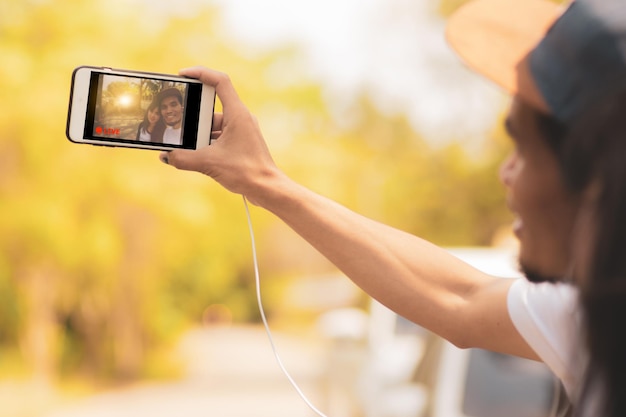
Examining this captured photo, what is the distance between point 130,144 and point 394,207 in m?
14.4

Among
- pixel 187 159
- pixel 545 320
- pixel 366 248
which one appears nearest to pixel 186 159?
pixel 187 159

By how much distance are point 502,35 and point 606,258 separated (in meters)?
0.44

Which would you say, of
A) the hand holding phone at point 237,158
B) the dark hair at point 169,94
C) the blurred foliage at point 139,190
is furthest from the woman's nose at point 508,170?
the blurred foliage at point 139,190

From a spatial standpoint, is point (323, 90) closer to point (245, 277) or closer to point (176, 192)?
point (176, 192)

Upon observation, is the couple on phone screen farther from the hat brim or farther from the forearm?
the hat brim

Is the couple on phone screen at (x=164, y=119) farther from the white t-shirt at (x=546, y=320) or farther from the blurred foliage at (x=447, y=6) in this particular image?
the blurred foliage at (x=447, y=6)

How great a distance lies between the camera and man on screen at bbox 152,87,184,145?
5.51 feet

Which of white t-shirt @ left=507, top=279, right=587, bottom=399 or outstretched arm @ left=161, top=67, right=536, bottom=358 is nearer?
white t-shirt @ left=507, top=279, right=587, bottom=399

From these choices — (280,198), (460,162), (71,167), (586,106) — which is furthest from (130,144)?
(460,162)

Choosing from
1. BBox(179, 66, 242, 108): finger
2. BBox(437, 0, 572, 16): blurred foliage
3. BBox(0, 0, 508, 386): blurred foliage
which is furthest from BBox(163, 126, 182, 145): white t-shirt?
BBox(437, 0, 572, 16): blurred foliage

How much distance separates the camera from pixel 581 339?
1.05 metres

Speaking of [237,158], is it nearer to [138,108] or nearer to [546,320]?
[138,108]

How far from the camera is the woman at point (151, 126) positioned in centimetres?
171

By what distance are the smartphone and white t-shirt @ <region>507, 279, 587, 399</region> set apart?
624 millimetres
